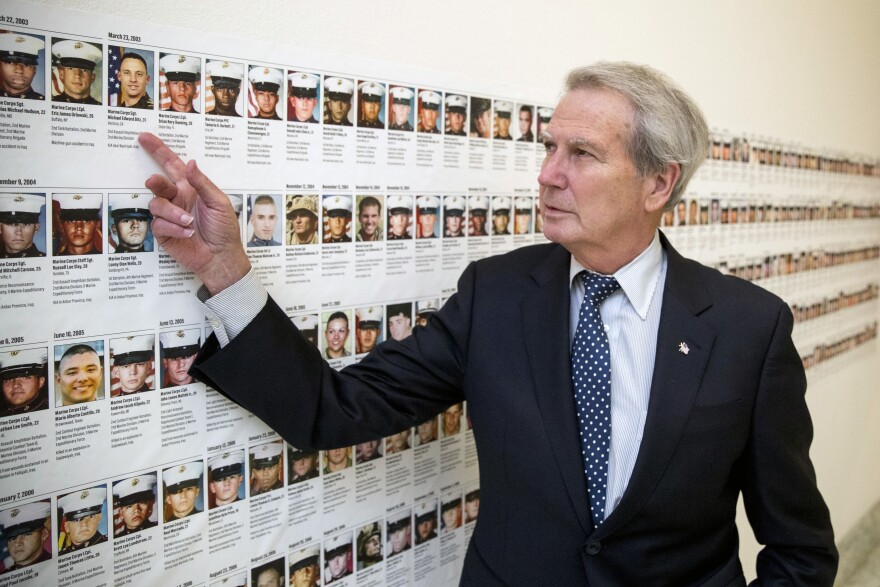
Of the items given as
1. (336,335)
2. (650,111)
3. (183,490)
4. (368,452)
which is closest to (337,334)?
(336,335)

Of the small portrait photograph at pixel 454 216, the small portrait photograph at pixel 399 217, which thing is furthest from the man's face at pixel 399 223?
the small portrait photograph at pixel 454 216

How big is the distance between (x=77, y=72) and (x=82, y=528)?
62 centimetres

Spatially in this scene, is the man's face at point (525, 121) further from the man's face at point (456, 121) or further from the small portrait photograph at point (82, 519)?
the small portrait photograph at point (82, 519)

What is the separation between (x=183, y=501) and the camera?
1.04m

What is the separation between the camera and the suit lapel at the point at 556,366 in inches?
43.3

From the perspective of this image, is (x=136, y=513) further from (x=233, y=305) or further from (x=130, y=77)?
(x=130, y=77)

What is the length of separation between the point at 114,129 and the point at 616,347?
0.86 metres

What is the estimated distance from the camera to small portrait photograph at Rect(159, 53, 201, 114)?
3.10 feet

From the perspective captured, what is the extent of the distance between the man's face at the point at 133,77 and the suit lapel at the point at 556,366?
0.70 metres

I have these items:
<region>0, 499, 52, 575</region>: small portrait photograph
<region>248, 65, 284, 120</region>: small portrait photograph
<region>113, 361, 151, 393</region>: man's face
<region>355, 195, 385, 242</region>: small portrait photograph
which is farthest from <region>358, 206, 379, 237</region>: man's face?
<region>0, 499, 52, 575</region>: small portrait photograph

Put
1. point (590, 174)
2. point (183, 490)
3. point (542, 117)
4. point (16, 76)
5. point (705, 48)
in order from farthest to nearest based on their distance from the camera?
point (705, 48)
point (542, 117)
point (590, 174)
point (183, 490)
point (16, 76)

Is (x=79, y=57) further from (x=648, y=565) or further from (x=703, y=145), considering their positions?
(x=648, y=565)

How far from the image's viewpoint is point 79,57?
0.87 metres

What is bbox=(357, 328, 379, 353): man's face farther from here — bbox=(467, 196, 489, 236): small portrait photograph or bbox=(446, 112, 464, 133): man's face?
bbox=(446, 112, 464, 133): man's face
